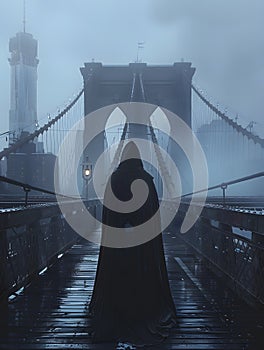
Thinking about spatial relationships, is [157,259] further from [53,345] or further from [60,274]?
[60,274]

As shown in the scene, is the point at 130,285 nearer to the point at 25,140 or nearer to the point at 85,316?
the point at 85,316

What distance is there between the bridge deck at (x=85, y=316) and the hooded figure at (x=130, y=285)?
16 cm

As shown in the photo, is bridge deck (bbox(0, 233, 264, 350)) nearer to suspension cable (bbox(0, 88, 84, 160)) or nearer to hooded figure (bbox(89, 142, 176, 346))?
hooded figure (bbox(89, 142, 176, 346))

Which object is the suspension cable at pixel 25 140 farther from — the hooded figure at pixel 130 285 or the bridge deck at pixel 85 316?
the hooded figure at pixel 130 285

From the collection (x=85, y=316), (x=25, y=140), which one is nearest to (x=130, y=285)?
(x=85, y=316)

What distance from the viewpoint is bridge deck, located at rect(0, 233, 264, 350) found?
4.20 m

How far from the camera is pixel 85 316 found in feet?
16.6

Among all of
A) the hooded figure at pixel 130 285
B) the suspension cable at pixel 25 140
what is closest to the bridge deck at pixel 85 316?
the hooded figure at pixel 130 285

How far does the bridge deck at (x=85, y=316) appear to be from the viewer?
4.20m

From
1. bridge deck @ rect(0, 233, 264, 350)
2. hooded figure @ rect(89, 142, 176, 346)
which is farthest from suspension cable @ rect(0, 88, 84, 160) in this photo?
hooded figure @ rect(89, 142, 176, 346)

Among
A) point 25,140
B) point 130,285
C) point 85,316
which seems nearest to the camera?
point 130,285

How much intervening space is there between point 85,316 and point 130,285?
3.63 feet

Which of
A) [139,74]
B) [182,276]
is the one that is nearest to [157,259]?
[182,276]

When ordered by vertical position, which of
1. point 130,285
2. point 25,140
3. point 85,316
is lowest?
point 85,316
